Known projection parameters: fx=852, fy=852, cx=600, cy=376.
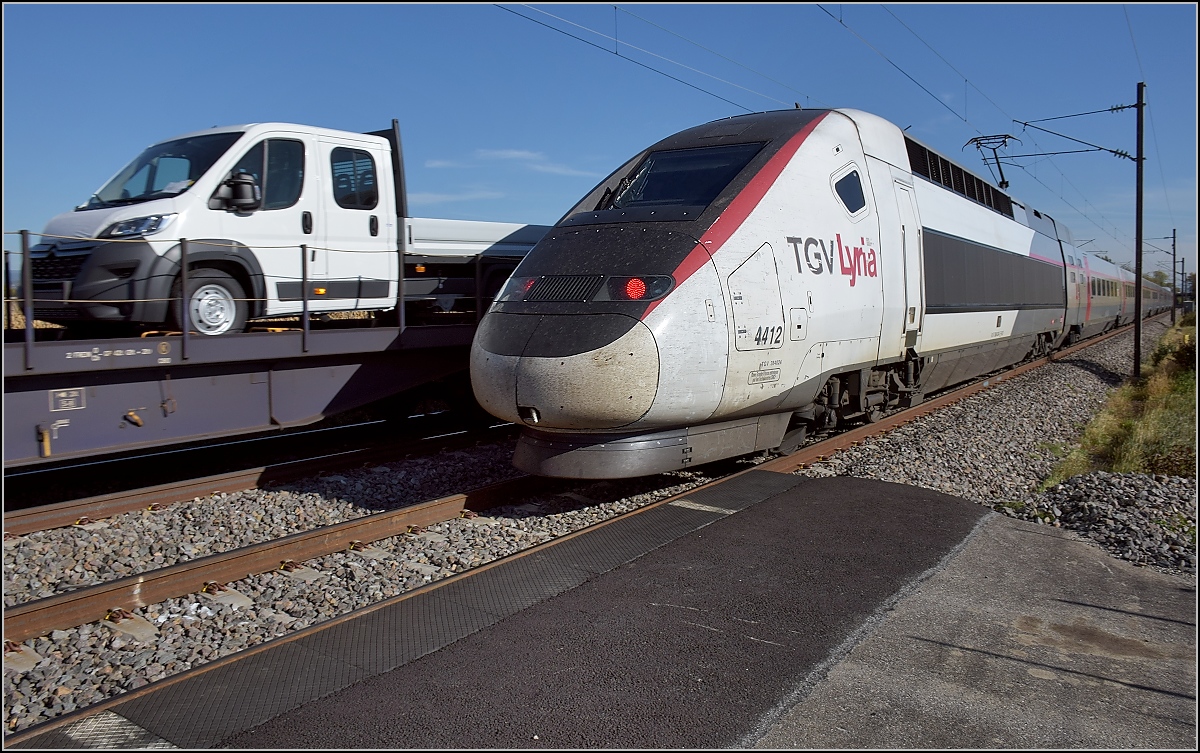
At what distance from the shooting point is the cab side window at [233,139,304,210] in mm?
8391

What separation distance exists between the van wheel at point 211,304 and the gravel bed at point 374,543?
156 centimetres

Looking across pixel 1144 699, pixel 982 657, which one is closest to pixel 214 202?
pixel 982 657

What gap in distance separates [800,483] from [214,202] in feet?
19.7

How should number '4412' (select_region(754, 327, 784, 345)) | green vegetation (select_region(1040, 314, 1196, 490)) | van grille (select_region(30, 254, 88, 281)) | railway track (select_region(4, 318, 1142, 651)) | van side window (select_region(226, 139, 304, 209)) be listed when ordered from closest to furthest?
railway track (select_region(4, 318, 1142, 651)) → number '4412' (select_region(754, 327, 784, 345)) → van grille (select_region(30, 254, 88, 281)) → van side window (select_region(226, 139, 304, 209)) → green vegetation (select_region(1040, 314, 1196, 490))

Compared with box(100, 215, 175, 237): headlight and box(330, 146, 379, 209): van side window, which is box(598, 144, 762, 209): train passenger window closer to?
box(330, 146, 379, 209): van side window

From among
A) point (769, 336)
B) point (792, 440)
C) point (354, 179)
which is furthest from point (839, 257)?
point (354, 179)

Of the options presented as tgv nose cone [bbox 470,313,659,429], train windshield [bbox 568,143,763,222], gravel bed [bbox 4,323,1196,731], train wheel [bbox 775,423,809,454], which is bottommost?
gravel bed [bbox 4,323,1196,731]

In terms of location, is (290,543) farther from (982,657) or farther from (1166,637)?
(1166,637)

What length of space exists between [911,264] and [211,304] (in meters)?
7.01

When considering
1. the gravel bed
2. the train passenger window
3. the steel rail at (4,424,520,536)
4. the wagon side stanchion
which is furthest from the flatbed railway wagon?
the train passenger window

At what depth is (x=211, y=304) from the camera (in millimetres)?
7637

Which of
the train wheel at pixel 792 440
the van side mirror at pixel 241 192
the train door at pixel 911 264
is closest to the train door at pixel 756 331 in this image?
the train wheel at pixel 792 440

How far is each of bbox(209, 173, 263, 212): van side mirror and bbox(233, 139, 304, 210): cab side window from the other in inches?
6.9

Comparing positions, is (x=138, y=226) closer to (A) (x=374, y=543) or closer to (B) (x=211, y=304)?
(B) (x=211, y=304)
